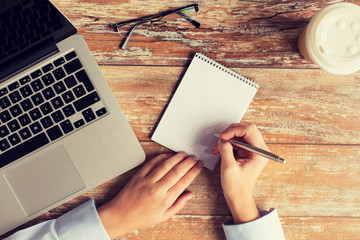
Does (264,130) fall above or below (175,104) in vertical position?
below

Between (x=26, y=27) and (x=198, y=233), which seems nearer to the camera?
(x=26, y=27)

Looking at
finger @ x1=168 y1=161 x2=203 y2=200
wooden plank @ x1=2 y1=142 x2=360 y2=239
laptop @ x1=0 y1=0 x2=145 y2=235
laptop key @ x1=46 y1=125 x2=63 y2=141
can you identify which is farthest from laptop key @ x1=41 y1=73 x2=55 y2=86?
finger @ x1=168 y1=161 x2=203 y2=200

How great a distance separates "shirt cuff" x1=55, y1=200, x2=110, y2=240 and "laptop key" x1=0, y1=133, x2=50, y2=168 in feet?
0.61

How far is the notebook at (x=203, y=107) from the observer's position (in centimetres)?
72

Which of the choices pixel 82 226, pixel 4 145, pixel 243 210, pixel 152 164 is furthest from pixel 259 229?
pixel 4 145

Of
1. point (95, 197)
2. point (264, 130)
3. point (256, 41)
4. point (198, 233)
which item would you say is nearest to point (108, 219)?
point (95, 197)

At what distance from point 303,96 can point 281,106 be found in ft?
0.20

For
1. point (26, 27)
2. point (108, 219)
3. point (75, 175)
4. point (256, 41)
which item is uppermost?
point (26, 27)

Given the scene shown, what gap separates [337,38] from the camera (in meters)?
0.59

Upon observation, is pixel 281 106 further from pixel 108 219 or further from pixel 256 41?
pixel 108 219

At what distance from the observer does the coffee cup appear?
0.59 m

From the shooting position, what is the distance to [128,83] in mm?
731

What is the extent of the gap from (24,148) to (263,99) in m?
0.60

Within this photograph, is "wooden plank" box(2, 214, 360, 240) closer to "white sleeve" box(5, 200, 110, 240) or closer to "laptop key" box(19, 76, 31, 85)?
"white sleeve" box(5, 200, 110, 240)
